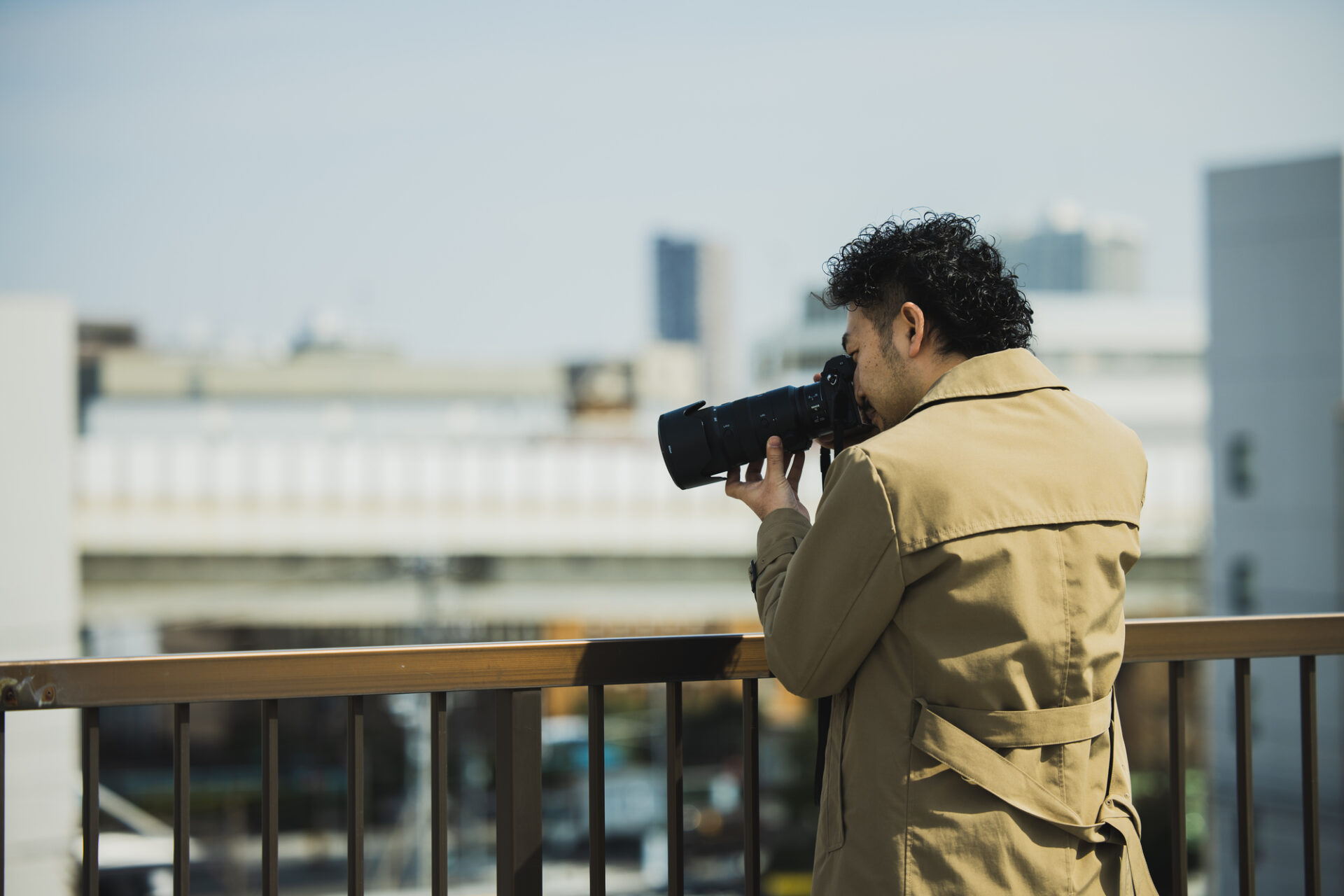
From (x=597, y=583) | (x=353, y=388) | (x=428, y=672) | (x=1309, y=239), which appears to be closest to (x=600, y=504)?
(x=597, y=583)

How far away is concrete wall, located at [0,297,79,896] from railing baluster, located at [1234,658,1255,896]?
15.6 m

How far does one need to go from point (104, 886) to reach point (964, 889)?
31.9 feet

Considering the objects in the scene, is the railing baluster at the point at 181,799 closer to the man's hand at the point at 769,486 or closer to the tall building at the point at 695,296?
the man's hand at the point at 769,486

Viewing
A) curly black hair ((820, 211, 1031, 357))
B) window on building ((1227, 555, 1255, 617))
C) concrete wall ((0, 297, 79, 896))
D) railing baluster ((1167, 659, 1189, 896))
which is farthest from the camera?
concrete wall ((0, 297, 79, 896))

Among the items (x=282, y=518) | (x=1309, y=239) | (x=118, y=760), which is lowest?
(x=118, y=760)

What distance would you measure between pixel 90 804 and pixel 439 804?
0.43 meters

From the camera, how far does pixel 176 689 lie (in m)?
1.20

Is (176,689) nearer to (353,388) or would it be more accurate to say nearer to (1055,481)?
(1055,481)

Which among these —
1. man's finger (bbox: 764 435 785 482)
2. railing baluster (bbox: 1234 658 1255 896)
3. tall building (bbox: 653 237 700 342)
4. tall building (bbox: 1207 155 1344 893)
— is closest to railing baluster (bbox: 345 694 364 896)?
man's finger (bbox: 764 435 785 482)

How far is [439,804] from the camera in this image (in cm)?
123

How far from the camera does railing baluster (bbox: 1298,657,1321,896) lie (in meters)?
1.47

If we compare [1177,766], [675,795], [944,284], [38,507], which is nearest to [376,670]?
[675,795]

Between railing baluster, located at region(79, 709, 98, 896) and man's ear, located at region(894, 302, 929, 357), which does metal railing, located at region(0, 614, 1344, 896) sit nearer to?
railing baluster, located at region(79, 709, 98, 896)

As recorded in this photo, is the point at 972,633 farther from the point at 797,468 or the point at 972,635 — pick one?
the point at 797,468
